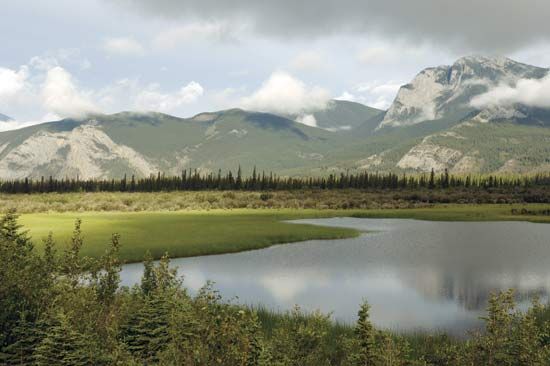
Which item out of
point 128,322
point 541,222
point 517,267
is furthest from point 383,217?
point 128,322

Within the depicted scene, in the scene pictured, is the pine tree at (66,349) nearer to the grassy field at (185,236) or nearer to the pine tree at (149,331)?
the pine tree at (149,331)

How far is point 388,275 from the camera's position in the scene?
111 ft

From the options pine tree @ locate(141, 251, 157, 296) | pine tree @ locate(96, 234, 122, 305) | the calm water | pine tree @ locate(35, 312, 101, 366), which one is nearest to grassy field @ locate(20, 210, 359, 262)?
the calm water

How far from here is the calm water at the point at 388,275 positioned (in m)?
24.5

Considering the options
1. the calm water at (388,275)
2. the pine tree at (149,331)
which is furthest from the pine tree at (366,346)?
the pine tree at (149,331)

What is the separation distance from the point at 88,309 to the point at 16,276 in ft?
7.54

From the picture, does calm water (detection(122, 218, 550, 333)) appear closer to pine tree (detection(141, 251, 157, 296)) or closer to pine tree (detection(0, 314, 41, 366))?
pine tree (detection(141, 251, 157, 296))

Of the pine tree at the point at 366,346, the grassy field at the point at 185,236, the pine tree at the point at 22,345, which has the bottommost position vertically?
the grassy field at the point at 185,236

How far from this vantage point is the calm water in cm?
2450

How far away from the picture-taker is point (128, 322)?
1452 cm


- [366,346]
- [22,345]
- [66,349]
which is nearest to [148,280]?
[22,345]

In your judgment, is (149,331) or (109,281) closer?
(149,331)

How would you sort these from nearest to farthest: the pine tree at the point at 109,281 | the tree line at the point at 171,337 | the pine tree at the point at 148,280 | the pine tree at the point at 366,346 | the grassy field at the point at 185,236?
the pine tree at the point at 366,346 < the tree line at the point at 171,337 < the pine tree at the point at 109,281 < the pine tree at the point at 148,280 < the grassy field at the point at 185,236

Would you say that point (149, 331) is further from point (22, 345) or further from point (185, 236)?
point (185, 236)
